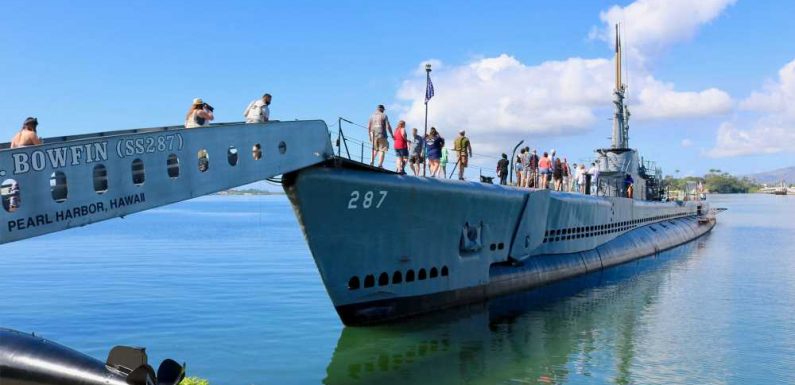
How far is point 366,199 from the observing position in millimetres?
13305

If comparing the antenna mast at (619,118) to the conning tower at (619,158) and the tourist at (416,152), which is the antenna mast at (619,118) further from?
the tourist at (416,152)

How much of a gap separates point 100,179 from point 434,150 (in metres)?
9.49

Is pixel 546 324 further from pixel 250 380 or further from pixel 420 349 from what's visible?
pixel 250 380

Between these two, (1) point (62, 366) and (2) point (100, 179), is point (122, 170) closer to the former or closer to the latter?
(2) point (100, 179)

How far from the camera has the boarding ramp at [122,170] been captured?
709 cm

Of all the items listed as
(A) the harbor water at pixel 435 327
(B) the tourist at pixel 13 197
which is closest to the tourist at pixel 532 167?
(A) the harbor water at pixel 435 327

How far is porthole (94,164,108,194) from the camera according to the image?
25.6 feet

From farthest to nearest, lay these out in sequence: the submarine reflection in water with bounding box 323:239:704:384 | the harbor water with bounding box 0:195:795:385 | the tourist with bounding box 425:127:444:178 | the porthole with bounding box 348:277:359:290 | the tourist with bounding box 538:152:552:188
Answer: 1. the tourist with bounding box 538:152:552:188
2. the tourist with bounding box 425:127:444:178
3. the porthole with bounding box 348:277:359:290
4. the harbor water with bounding box 0:195:795:385
5. the submarine reflection in water with bounding box 323:239:704:384

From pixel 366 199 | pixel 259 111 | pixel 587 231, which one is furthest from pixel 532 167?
pixel 259 111

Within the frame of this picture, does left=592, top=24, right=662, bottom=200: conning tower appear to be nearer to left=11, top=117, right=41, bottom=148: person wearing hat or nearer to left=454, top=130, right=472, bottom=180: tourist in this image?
left=454, top=130, right=472, bottom=180: tourist

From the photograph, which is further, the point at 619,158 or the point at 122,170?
the point at 619,158

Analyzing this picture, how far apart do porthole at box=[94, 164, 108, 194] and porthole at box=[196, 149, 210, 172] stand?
1660 millimetres

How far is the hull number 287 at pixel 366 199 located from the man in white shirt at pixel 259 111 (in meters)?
2.55

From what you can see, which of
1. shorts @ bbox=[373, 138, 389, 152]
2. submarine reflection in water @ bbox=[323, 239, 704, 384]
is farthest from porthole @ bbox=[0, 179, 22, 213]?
shorts @ bbox=[373, 138, 389, 152]
